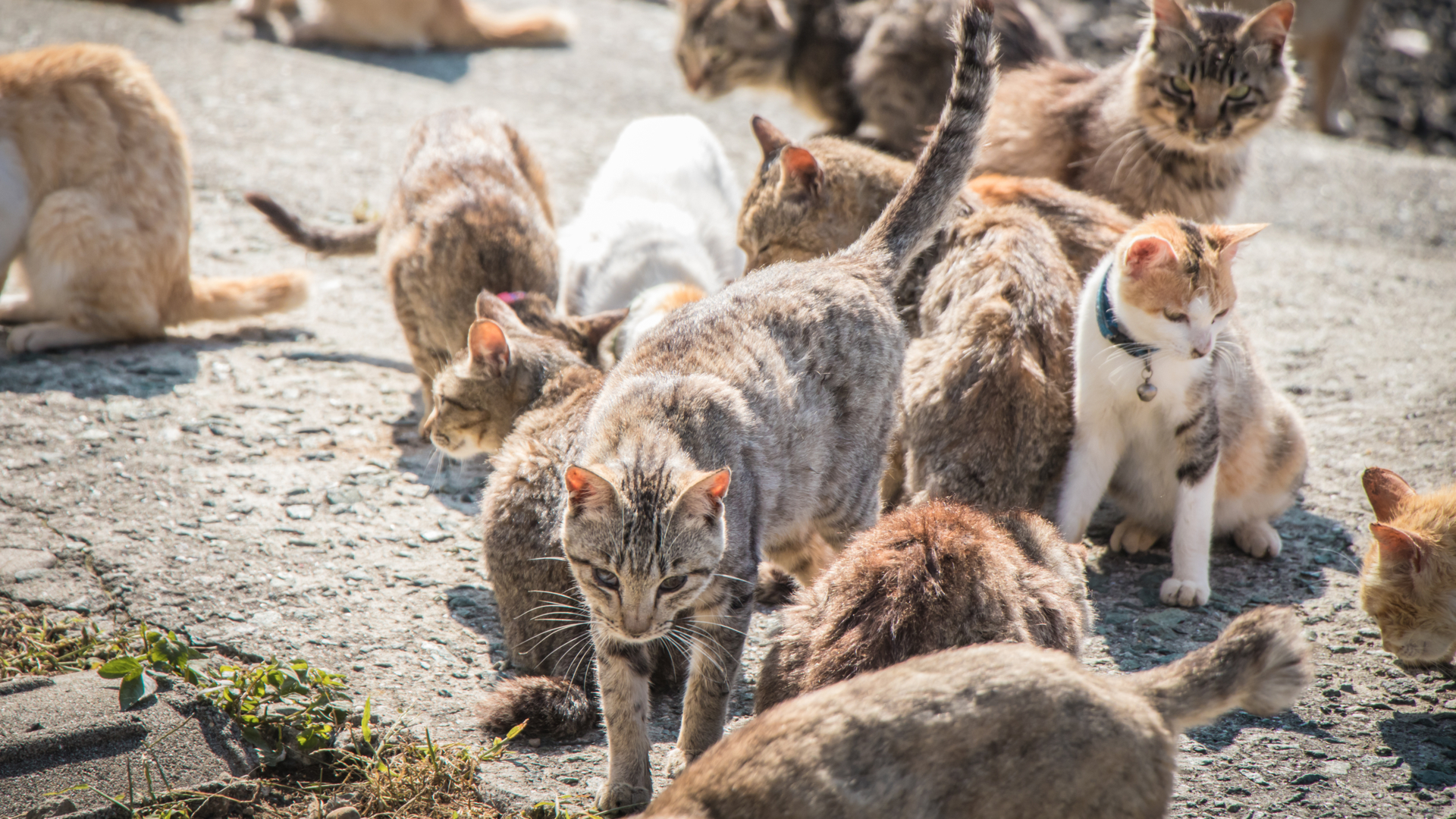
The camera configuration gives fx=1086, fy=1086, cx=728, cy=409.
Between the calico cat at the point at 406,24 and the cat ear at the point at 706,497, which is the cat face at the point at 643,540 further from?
the calico cat at the point at 406,24

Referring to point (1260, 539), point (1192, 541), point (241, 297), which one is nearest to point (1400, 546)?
point (1192, 541)

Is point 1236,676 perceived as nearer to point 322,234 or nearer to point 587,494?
point 587,494

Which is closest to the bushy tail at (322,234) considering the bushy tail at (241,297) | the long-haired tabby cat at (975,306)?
the bushy tail at (241,297)

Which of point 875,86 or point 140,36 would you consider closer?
point 875,86

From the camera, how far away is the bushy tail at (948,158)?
149 inches

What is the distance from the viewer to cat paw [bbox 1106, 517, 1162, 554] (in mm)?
4285

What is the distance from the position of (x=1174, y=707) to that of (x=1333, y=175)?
25.3 feet

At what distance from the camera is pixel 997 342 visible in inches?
157

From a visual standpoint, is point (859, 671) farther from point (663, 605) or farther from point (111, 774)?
point (111, 774)

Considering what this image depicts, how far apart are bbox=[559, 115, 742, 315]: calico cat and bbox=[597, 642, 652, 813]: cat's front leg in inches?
97.6

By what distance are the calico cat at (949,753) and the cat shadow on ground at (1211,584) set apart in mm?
1412

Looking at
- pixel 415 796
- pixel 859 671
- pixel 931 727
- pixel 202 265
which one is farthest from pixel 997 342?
pixel 202 265

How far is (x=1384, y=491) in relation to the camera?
140 inches

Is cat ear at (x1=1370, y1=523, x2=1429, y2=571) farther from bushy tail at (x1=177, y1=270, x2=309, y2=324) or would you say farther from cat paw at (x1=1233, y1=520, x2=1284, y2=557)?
bushy tail at (x1=177, y1=270, x2=309, y2=324)
